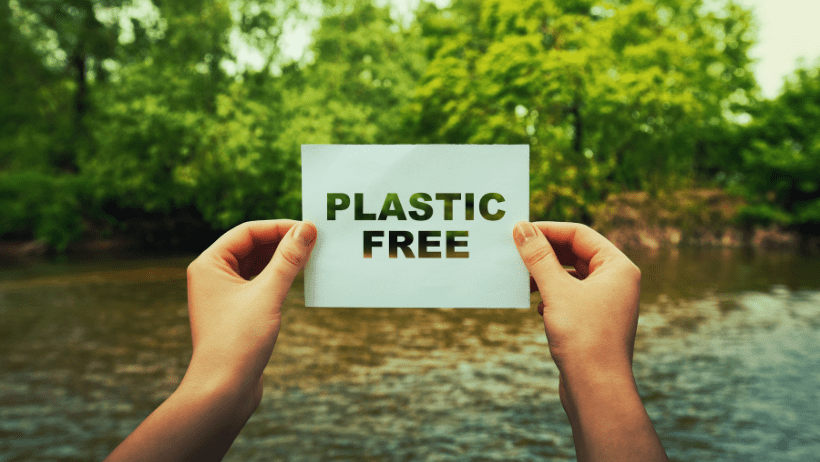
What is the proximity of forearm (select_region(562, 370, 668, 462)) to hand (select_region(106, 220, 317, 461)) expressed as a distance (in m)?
0.81

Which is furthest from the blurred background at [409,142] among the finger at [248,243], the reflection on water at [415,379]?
the finger at [248,243]

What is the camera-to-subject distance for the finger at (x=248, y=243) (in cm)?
201

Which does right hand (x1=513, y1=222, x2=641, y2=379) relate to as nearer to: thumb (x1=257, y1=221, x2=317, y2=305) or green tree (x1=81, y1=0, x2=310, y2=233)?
thumb (x1=257, y1=221, x2=317, y2=305)

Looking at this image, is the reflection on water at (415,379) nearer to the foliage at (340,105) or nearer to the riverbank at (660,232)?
the foliage at (340,105)

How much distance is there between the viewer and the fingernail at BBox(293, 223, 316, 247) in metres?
1.96

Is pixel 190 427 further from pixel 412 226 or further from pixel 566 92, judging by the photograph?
pixel 566 92

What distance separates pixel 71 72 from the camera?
41.2m

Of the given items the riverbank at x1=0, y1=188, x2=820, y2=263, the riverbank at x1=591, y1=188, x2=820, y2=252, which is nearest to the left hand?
the riverbank at x1=591, y1=188, x2=820, y2=252

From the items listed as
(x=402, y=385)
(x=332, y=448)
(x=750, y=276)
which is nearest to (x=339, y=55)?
(x=750, y=276)

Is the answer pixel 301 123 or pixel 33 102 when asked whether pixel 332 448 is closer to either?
pixel 301 123

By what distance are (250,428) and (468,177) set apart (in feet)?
26.0

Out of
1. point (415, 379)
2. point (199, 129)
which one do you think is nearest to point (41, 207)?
point (199, 129)

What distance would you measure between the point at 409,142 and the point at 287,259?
33.1 metres

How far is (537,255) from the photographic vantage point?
6.30 ft
